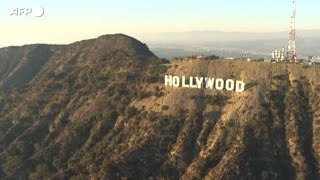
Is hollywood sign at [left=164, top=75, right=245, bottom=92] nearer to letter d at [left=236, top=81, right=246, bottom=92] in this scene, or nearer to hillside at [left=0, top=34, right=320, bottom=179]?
letter d at [left=236, top=81, right=246, bottom=92]

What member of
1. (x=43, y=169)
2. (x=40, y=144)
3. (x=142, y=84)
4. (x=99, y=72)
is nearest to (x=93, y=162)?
(x=43, y=169)

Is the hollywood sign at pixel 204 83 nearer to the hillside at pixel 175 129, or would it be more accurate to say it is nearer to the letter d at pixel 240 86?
the letter d at pixel 240 86

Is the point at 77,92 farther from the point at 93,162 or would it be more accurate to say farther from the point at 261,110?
the point at 261,110

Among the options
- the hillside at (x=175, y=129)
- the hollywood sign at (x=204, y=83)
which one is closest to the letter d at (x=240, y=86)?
the hollywood sign at (x=204, y=83)

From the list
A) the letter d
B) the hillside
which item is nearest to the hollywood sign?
the letter d

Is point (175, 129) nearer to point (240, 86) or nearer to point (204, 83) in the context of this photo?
point (204, 83)

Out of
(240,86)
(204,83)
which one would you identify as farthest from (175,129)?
(240,86)

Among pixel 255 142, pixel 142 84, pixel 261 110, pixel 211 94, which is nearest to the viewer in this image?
pixel 255 142
